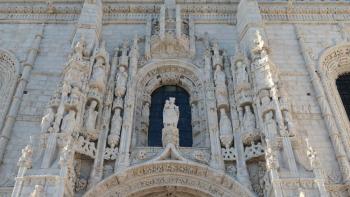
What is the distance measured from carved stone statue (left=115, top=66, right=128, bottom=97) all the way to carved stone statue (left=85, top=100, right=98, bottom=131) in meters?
0.86

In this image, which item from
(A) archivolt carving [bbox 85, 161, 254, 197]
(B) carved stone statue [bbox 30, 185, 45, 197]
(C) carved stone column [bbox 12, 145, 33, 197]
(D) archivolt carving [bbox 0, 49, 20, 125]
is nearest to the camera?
(B) carved stone statue [bbox 30, 185, 45, 197]

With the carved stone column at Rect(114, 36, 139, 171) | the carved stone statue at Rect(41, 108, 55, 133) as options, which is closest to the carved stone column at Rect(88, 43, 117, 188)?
the carved stone column at Rect(114, 36, 139, 171)

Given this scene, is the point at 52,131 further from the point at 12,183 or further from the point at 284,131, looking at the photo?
the point at 284,131

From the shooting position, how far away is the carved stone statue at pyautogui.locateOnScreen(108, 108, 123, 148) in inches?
416

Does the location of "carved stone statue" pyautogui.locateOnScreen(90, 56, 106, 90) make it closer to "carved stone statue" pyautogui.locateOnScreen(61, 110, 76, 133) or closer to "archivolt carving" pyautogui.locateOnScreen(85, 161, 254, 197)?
"carved stone statue" pyautogui.locateOnScreen(61, 110, 76, 133)

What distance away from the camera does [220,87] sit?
1173 centimetres

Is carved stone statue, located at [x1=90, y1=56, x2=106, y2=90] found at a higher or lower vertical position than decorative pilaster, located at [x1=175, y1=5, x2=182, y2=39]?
lower

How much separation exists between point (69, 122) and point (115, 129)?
1.35 meters

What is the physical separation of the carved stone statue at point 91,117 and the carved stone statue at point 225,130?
132 inches

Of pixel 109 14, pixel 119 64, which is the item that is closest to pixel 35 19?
pixel 109 14

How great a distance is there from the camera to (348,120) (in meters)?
12.0

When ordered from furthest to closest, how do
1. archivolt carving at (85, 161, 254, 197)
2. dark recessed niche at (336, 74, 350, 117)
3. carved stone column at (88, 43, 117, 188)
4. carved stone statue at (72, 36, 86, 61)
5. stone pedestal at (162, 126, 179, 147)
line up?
dark recessed niche at (336, 74, 350, 117) < carved stone statue at (72, 36, 86, 61) < stone pedestal at (162, 126, 179, 147) < carved stone column at (88, 43, 117, 188) < archivolt carving at (85, 161, 254, 197)

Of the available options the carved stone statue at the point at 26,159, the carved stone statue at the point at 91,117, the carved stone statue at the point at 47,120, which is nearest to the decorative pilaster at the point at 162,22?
the carved stone statue at the point at 91,117

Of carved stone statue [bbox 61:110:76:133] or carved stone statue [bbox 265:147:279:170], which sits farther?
carved stone statue [bbox 61:110:76:133]
